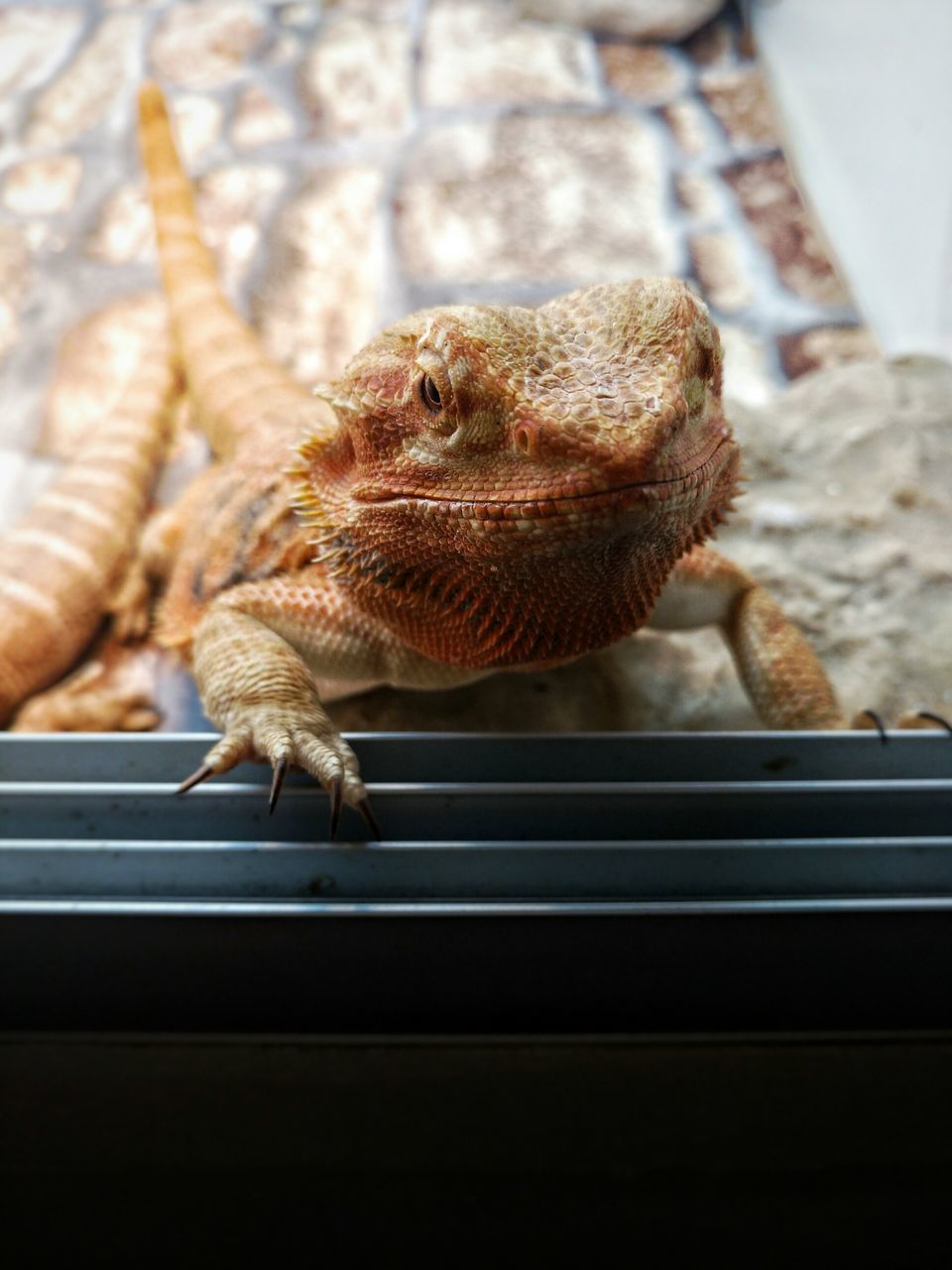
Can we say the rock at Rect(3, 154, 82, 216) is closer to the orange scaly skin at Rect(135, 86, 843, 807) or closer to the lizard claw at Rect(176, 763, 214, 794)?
the orange scaly skin at Rect(135, 86, 843, 807)

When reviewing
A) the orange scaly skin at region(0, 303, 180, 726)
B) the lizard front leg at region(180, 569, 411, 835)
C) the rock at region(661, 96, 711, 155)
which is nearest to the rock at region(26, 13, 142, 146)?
the orange scaly skin at region(0, 303, 180, 726)

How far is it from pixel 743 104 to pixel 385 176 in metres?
1.34

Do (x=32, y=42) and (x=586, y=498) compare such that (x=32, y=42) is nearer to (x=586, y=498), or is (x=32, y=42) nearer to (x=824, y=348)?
(x=824, y=348)

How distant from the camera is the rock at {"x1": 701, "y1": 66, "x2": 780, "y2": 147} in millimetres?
3713

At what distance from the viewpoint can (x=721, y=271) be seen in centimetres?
335

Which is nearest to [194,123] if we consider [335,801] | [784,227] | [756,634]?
[784,227]

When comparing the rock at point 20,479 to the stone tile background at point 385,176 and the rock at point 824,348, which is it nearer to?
the stone tile background at point 385,176

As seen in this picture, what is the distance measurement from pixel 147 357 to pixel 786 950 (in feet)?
8.49

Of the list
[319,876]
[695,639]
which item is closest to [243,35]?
[695,639]

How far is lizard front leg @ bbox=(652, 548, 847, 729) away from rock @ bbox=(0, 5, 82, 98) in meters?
3.43

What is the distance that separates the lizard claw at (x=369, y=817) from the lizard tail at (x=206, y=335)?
972mm

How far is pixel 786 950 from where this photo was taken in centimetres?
128

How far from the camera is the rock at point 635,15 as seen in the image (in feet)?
13.0

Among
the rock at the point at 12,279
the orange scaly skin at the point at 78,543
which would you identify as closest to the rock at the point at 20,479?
the orange scaly skin at the point at 78,543
